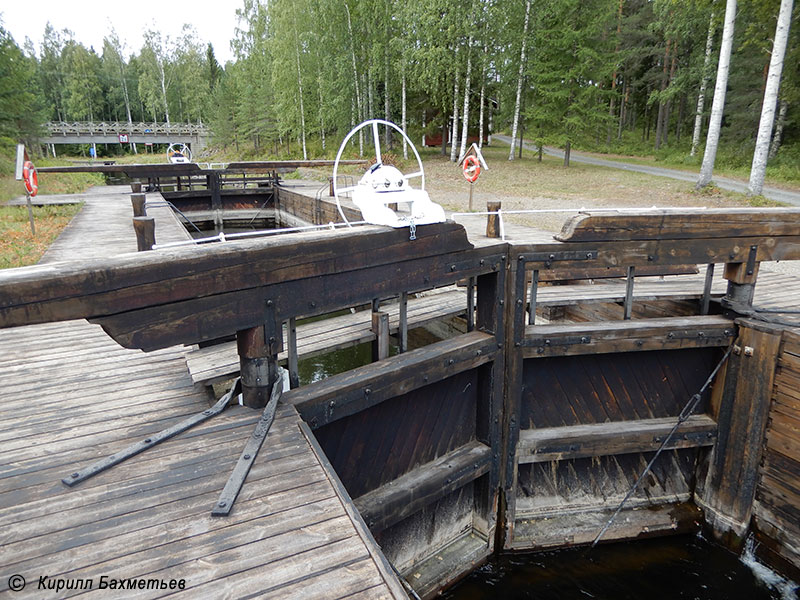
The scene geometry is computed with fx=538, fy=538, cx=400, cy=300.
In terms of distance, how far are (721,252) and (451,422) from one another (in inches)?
121

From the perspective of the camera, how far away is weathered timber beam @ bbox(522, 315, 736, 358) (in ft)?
17.2

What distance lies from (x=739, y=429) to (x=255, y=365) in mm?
4973

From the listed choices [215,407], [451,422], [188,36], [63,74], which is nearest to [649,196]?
[451,422]

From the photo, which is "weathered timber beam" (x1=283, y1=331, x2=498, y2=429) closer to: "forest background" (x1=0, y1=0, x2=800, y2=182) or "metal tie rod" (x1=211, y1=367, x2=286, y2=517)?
"metal tie rod" (x1=211, y1=367, x2=286, y2=517)

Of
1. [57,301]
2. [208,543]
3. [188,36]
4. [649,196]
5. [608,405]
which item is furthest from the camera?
[188,36]

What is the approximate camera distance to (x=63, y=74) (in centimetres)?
7094

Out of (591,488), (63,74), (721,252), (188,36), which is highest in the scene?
(188,36)

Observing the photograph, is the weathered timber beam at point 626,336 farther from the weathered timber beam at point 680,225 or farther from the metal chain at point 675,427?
the weathered timber beam at point 680,225

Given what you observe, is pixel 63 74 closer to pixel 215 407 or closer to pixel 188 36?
pixel 188 36

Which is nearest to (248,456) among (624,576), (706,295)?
(624,576)

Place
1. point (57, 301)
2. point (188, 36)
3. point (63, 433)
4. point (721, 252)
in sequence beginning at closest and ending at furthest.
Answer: point (57, 301) < point (63, 433) < point (721, 252) < point (188, 36)

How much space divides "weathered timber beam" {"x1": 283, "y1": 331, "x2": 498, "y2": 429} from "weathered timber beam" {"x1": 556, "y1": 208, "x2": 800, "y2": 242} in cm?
134

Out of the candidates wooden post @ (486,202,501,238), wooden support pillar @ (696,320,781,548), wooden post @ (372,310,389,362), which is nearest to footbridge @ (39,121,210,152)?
wooden post @ (486,202,501,238)

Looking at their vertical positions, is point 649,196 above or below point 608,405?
above
